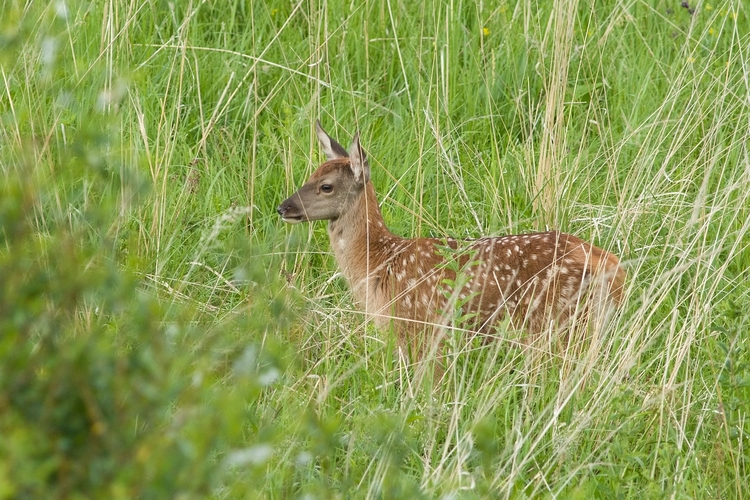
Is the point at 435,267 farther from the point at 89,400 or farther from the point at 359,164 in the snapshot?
the point at 89,400

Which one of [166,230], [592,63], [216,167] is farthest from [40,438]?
[592,63]

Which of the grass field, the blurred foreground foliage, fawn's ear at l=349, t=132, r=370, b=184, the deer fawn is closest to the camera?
the blurred foreground foliage

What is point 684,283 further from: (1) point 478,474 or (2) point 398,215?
(1) point 478,474

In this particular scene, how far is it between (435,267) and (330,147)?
1.12 metres

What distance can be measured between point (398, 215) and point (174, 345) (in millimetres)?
3208

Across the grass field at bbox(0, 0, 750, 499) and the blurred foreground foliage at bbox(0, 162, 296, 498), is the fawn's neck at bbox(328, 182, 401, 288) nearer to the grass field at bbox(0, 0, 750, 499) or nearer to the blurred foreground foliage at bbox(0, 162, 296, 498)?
the grass field at bbox(0, 0, 750, 499)

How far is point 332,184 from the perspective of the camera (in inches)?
214

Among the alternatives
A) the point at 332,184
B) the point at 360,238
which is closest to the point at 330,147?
the point at 332,184

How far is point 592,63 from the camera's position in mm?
6473

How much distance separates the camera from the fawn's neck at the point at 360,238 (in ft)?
17.4

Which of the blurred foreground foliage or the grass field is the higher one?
the blurred foreground foliage

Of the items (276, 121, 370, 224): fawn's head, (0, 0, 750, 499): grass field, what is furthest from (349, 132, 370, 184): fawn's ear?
(0, 0, 750, 499): grass field

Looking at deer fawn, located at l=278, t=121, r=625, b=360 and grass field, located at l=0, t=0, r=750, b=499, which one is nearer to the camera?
grass field, located at l=0, t=0, r=750, b=499

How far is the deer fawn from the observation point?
4535 millimetres
